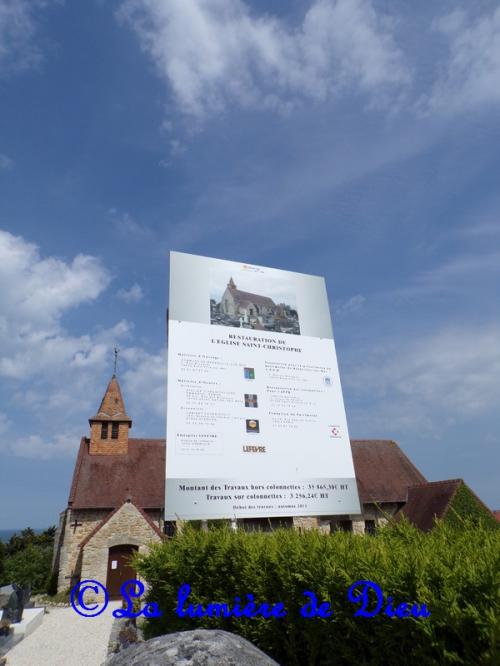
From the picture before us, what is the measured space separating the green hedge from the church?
7.85 m

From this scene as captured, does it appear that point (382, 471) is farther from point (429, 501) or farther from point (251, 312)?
point (251, 312)

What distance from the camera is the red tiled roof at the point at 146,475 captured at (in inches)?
786

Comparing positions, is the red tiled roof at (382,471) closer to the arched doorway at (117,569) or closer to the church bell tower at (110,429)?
the arched doorway at (117,569)

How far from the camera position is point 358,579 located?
3.56 meters

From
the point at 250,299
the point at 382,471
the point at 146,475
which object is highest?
the point at 250,299

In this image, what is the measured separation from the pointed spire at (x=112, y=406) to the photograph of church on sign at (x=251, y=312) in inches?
626

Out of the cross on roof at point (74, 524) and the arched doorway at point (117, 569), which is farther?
the cross on roof at point (74, 524)

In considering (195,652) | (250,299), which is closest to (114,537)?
(250,299)

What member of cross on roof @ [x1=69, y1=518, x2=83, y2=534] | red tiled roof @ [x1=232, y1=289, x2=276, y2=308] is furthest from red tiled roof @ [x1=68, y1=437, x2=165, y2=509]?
red tiled roof @ [x1=232, y1=289, x2=276, y2=308]

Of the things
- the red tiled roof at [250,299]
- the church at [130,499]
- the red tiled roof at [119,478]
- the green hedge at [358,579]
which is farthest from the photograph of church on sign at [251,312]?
the red tiled roof at [119,478]

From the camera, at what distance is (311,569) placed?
164 inches

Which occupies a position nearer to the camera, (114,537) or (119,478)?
(114,537)

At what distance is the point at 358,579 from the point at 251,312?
6.56 m

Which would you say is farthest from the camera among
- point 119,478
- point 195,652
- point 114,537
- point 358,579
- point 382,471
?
point 382,471
